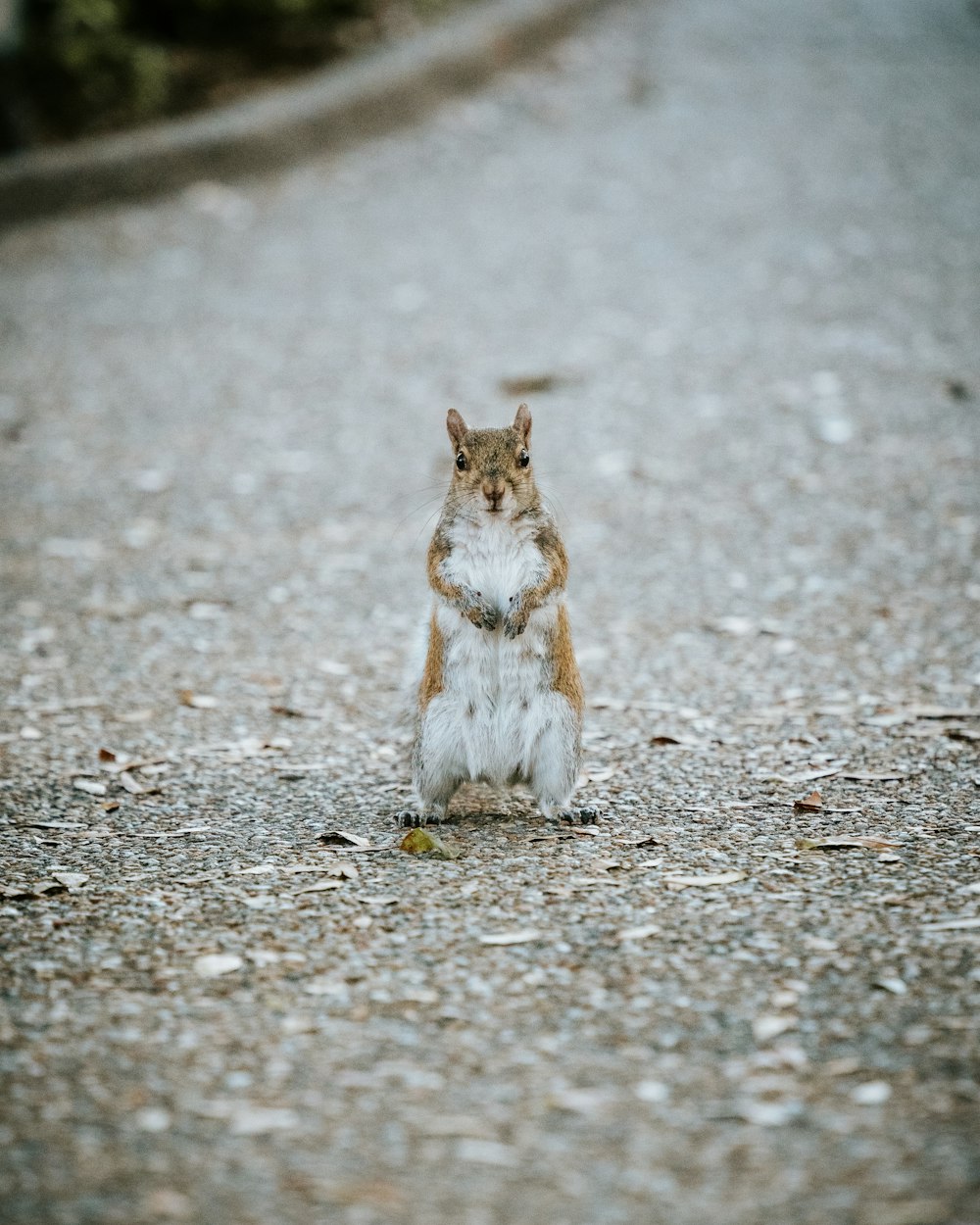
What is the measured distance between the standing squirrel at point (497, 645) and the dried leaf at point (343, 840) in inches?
7.9

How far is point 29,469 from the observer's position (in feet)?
24.9

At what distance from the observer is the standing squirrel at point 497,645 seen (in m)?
3.81

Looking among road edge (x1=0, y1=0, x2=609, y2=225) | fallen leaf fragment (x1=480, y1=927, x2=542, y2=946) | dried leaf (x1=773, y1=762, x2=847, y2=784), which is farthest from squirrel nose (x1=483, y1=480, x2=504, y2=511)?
road edge (x1=0, y1=0, x2=609, y2=225)

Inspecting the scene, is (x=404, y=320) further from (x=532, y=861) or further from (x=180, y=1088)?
(x=180, y=1088)

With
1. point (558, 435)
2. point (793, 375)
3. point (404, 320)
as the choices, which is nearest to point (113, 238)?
point (404, 320)

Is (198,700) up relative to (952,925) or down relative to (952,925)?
down

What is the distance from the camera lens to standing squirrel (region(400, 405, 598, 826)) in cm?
381

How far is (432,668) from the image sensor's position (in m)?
3.90

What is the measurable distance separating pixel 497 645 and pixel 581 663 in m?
1.72

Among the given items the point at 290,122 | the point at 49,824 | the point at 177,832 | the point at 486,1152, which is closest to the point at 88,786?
the point at 49,824

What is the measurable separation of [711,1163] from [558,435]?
5705 mm

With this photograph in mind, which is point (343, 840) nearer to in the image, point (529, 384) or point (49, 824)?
point (49, 824)

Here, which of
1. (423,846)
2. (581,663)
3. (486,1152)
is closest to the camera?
(486,1152)

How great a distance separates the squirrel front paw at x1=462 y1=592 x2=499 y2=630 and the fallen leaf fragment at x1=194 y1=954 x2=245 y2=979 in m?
1.07
